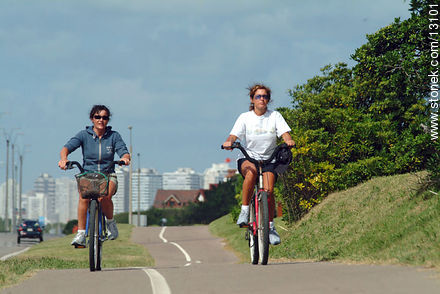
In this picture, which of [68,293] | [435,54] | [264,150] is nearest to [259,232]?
[264,150]

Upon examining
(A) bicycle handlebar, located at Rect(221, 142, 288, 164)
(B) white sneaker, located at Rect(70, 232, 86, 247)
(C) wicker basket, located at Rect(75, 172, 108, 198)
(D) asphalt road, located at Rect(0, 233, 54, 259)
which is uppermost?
(A) bicycle handlebar, located at Rect(221, 142, 288, 164)

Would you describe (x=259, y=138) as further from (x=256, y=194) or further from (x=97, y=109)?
(x=97, y=109)

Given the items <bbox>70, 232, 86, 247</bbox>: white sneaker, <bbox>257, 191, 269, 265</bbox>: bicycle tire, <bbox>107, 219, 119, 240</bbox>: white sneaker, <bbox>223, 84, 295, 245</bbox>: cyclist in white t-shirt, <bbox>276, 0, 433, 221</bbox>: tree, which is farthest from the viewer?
<bbox>276, 0, 433, 221</bbox>: tree

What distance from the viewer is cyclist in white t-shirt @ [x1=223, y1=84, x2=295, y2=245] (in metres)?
9.12

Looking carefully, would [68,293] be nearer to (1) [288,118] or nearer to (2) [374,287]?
(2) [374,287]

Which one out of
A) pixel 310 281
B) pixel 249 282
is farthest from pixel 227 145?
pixel 310 281

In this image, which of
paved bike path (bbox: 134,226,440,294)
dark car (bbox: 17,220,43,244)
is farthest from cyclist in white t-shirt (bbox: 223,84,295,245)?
dark car (bbox: 17,220,43,244)

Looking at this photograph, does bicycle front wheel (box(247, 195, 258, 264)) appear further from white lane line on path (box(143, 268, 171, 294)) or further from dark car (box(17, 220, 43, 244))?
dark car (box(17, 220, 43, 244))

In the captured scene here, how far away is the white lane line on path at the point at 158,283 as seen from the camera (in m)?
6.11

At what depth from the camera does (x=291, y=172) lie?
1172 inches

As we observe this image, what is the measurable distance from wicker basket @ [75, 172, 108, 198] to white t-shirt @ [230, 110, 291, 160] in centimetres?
193

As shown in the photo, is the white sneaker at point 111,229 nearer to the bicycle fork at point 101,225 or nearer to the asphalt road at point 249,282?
the bicycle fork at point 101,225

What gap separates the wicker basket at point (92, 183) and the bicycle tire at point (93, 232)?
212mm

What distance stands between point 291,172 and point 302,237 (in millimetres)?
6880
